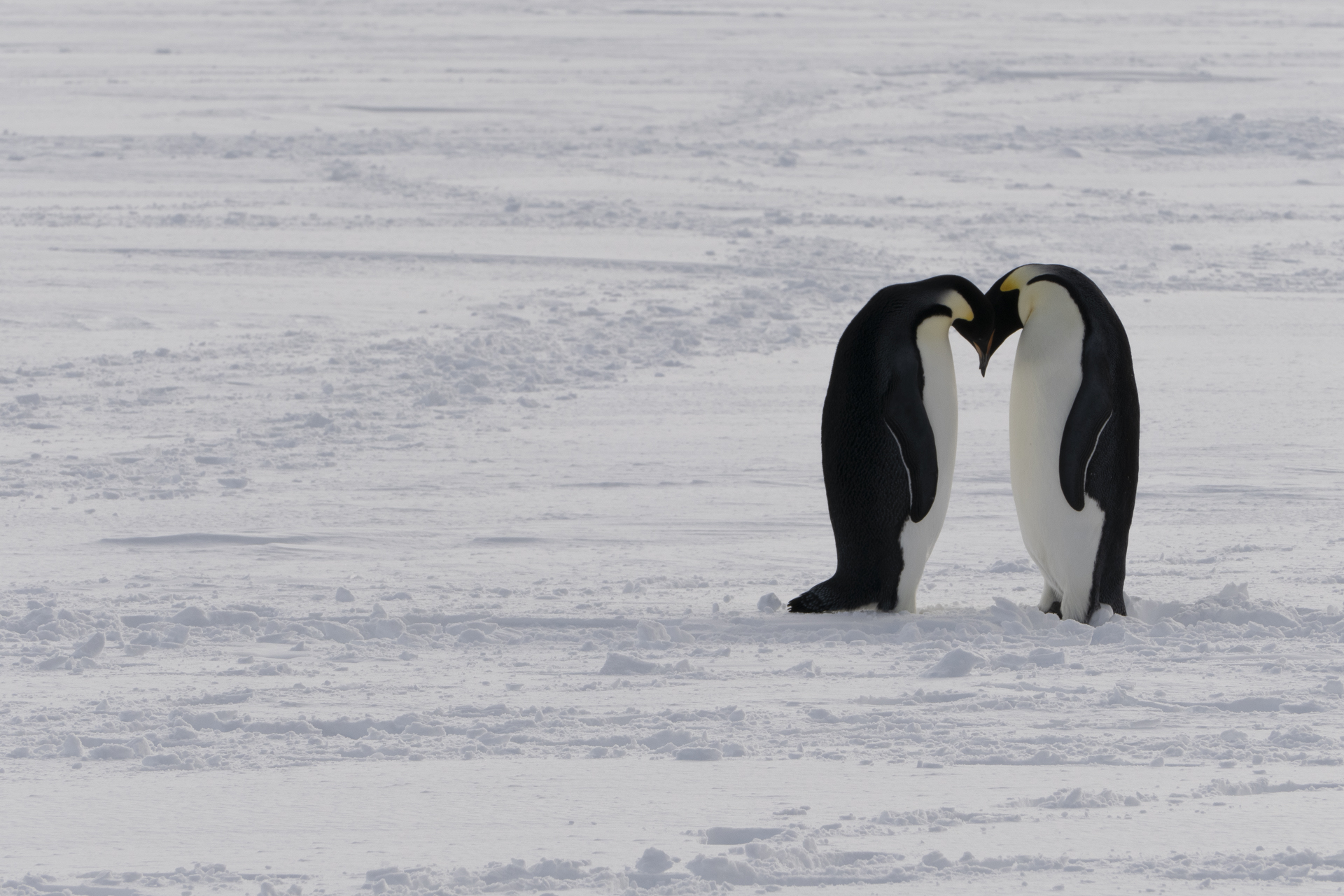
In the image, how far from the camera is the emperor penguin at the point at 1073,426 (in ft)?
13.1

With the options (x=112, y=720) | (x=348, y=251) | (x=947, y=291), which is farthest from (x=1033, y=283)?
(x=348, y=251)

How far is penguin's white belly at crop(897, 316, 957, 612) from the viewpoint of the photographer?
4020mm

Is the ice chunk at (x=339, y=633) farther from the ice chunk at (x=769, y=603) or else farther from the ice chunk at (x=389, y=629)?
the ice chunk at (x=769, y=603)

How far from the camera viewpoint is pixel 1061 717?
322 cm

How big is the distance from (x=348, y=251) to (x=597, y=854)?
24.2ft

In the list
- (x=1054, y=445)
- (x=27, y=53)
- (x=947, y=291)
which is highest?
(x=27, y=53)

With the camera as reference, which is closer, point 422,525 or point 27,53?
point 422,525

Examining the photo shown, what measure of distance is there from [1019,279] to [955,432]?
394mm

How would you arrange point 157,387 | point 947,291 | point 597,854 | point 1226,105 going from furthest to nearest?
point 1226,105 < point 157,387 < point 947,291 < point 597,854

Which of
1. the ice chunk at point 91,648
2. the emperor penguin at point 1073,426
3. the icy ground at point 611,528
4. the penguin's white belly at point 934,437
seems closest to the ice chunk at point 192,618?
the icy ground at point 611,528

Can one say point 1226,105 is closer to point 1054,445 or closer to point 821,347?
point 821,347

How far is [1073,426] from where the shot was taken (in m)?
3.98

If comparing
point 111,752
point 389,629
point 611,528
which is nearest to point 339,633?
point 389,629

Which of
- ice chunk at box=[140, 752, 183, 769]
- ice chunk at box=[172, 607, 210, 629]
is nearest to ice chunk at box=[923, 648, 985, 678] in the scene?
ice chunk at box=[140, 752, 183, 769]
